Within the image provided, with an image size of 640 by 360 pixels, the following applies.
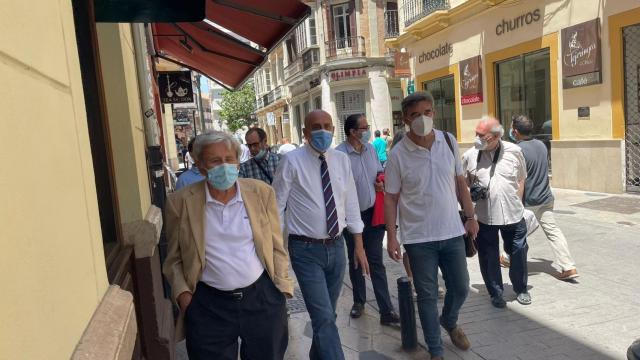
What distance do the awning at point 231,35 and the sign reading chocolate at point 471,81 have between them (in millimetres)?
7711

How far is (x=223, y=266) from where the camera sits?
2.64 m

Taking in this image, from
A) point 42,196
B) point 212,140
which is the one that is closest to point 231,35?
point 212,140

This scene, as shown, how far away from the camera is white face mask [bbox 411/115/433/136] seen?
368 centimetres

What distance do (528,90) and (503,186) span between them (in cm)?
967

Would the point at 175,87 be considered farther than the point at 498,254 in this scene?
Yes

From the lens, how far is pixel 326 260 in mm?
3537

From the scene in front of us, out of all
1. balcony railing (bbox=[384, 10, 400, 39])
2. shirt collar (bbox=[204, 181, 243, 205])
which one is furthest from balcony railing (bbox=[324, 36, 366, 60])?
shirt collar (bbox=[204, 181, 243, 205])

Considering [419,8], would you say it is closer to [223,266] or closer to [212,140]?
[212,140]

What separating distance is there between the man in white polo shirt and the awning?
2234mm

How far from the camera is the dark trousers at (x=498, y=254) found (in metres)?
4.79

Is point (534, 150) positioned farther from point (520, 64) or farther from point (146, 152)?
point (520, 64)

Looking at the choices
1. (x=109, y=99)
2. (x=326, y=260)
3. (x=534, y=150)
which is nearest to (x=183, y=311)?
(x=326, y=260)

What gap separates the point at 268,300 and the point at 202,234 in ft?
→ 1.64

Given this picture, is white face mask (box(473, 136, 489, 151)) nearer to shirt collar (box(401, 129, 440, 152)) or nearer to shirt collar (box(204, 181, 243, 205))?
shirt collar (box(401, 129, 440, 152))
